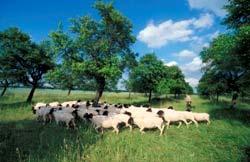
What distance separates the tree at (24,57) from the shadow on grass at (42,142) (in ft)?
72.1

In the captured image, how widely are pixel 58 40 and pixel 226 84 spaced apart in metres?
19.7

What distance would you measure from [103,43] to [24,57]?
13743 mm

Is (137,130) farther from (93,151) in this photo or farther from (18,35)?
(18,35)

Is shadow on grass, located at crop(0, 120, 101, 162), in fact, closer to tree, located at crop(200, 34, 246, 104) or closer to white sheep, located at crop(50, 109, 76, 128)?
white sheep, located at crop(50, 109, 76, 128)

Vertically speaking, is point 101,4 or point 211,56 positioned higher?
point 101,4

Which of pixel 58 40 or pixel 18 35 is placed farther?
pixel 18 35

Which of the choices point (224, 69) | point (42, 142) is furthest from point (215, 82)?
point (42, 142)

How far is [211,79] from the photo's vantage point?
119 feet

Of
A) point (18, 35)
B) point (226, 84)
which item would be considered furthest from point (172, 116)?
point (18, 35)

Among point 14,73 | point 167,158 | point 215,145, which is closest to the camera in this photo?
point 167,158

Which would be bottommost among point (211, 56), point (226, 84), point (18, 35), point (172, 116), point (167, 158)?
point (167, 158)

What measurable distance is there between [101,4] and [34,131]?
1982 cm

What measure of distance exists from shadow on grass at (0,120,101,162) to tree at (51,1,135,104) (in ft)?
41.9

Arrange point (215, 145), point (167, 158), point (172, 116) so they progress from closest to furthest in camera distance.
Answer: point (167, 158) < point (215, 145) < point (172, 116)
